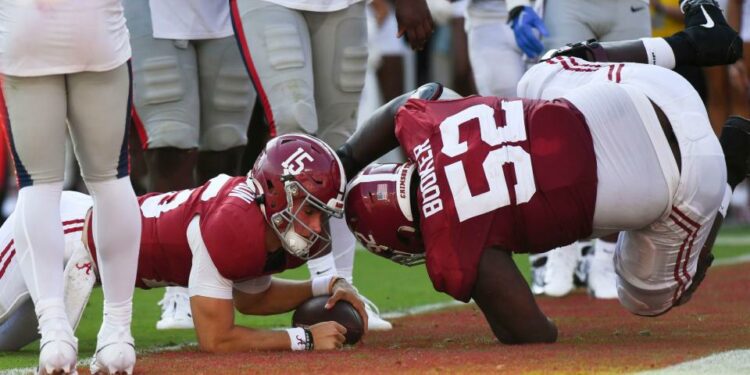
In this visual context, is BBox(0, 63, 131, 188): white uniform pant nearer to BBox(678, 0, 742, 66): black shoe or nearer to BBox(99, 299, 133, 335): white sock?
BBox(99, 299, 133, 335): white sock

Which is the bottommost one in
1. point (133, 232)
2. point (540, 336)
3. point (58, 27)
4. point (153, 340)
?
point (153, 340)

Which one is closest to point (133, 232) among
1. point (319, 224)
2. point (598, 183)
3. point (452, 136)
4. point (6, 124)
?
point (6, 124)

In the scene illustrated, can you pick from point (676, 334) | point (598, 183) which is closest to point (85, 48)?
point (598, 183)

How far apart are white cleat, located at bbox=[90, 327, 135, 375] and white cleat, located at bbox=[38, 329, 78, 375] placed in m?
0.16

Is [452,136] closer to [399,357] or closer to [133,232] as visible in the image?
[399,357]

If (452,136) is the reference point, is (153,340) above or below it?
below

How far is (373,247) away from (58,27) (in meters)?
1.50

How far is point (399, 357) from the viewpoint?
424 cm

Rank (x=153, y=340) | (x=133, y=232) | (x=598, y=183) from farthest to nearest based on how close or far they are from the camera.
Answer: (x=153, y=340), (x=598, y=183), (x=133, y=232)

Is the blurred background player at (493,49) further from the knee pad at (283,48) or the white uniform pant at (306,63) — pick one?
the knee pad at (283,48)

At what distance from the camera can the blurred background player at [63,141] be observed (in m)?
3.73

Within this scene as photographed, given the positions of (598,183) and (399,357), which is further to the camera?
(598,183)

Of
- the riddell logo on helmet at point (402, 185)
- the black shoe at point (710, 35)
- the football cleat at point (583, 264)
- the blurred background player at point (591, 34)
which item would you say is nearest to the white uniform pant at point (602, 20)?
the blurred background player at point (591, 34)

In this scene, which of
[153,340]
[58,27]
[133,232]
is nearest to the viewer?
[58,27]
